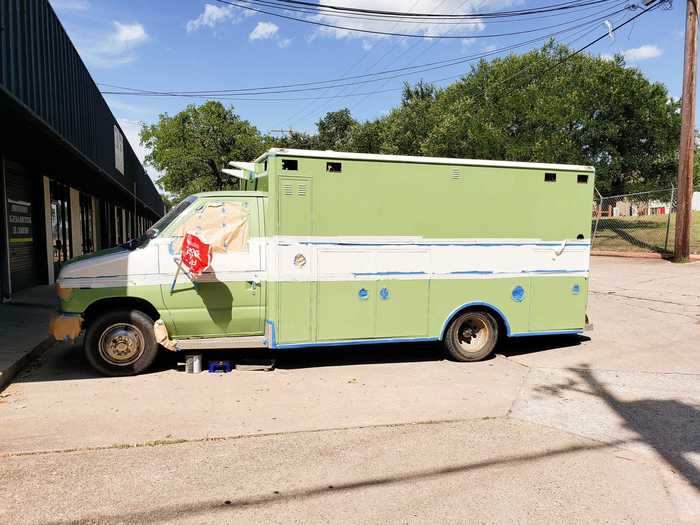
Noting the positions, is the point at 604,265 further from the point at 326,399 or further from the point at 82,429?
the point at 82,429

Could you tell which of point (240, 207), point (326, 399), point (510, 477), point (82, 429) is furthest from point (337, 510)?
point (240, 207)

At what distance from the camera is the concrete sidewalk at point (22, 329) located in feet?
21.1

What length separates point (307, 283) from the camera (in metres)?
6.47

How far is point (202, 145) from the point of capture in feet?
130

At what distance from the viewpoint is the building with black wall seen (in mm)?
7633

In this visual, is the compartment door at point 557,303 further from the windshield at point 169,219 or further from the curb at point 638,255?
the curb at point 638,255

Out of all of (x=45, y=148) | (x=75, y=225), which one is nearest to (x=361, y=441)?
(x=45, y=148)

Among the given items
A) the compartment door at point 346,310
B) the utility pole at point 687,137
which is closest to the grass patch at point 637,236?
the utility pole at point 687,137

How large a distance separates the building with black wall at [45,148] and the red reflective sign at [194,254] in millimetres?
3014

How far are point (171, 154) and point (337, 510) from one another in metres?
38.7

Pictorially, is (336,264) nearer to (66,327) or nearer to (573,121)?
(66,327)

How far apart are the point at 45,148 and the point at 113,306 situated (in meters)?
6.15

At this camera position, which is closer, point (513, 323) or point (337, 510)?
point (337, 510)

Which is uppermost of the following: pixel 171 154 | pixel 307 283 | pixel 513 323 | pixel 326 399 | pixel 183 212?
pixel 171 154
